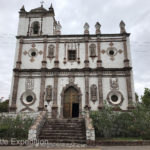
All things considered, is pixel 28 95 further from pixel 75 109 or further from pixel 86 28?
pixel 86 28

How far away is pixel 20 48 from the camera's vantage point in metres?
21.1

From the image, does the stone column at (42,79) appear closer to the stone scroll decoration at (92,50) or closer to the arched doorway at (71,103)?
the arched doorway at (71,103)

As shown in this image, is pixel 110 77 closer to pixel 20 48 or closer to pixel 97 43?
pixel 97 43

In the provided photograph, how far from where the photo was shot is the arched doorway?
721 inches

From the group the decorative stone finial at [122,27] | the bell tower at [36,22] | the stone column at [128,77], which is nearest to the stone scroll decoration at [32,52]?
the bell tower at [36,22]

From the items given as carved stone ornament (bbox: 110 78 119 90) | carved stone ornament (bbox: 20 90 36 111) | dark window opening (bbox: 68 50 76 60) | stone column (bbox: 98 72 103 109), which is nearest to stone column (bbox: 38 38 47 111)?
carved stone ornament (bbox: 20 90 36 111)

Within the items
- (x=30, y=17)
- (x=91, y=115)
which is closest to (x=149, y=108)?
(x=91, y=115)

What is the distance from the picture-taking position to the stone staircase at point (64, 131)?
428 inches

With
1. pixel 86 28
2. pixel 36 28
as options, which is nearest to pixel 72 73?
pixel 86 28

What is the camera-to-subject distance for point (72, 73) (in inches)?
762

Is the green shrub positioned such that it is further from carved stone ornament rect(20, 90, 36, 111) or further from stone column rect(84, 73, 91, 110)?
stone column rect(84, 73, 91, 110)

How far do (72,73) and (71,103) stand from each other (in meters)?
3.63

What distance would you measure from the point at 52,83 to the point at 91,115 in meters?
7.49

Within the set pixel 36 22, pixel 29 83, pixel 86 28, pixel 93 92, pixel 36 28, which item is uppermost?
pixel 36 22
